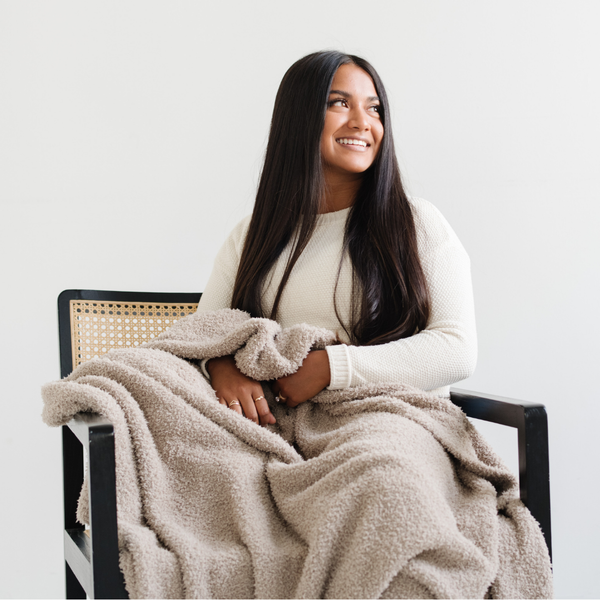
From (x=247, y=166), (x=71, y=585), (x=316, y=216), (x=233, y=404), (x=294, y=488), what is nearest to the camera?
(x=294, y=488)

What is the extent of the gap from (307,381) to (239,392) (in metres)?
0.10

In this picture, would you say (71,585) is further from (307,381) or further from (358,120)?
(358,120)

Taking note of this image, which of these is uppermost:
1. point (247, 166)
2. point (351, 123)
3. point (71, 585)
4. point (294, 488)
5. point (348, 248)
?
point (351, 123)

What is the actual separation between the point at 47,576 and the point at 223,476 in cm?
103

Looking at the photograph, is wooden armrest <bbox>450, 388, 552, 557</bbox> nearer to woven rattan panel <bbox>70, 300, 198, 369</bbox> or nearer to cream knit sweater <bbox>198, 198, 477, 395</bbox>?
cream knit sweater <bbox>198, 198, 477, 395</bbox>

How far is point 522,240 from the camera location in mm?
1578

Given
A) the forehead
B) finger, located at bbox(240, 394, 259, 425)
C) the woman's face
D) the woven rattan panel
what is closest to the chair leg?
the woven rattan panel

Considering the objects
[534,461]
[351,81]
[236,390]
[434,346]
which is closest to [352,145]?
[351,81]

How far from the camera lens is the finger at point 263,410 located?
3.01 ft

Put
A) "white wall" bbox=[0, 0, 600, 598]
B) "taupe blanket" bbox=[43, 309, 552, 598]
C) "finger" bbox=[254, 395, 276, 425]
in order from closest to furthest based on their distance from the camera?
"taupe blanket" bbox=[43, 309, 552, 598] → "finger" bbox=[254, 395, 276, 425] → "white wall" bbox=[0, 0, 600, 598]

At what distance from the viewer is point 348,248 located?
1143 mm

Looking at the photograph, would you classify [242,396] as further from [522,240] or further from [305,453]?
[522,240]

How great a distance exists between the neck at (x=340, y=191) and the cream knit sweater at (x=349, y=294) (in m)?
0.02

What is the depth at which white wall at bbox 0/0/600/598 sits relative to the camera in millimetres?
1466
